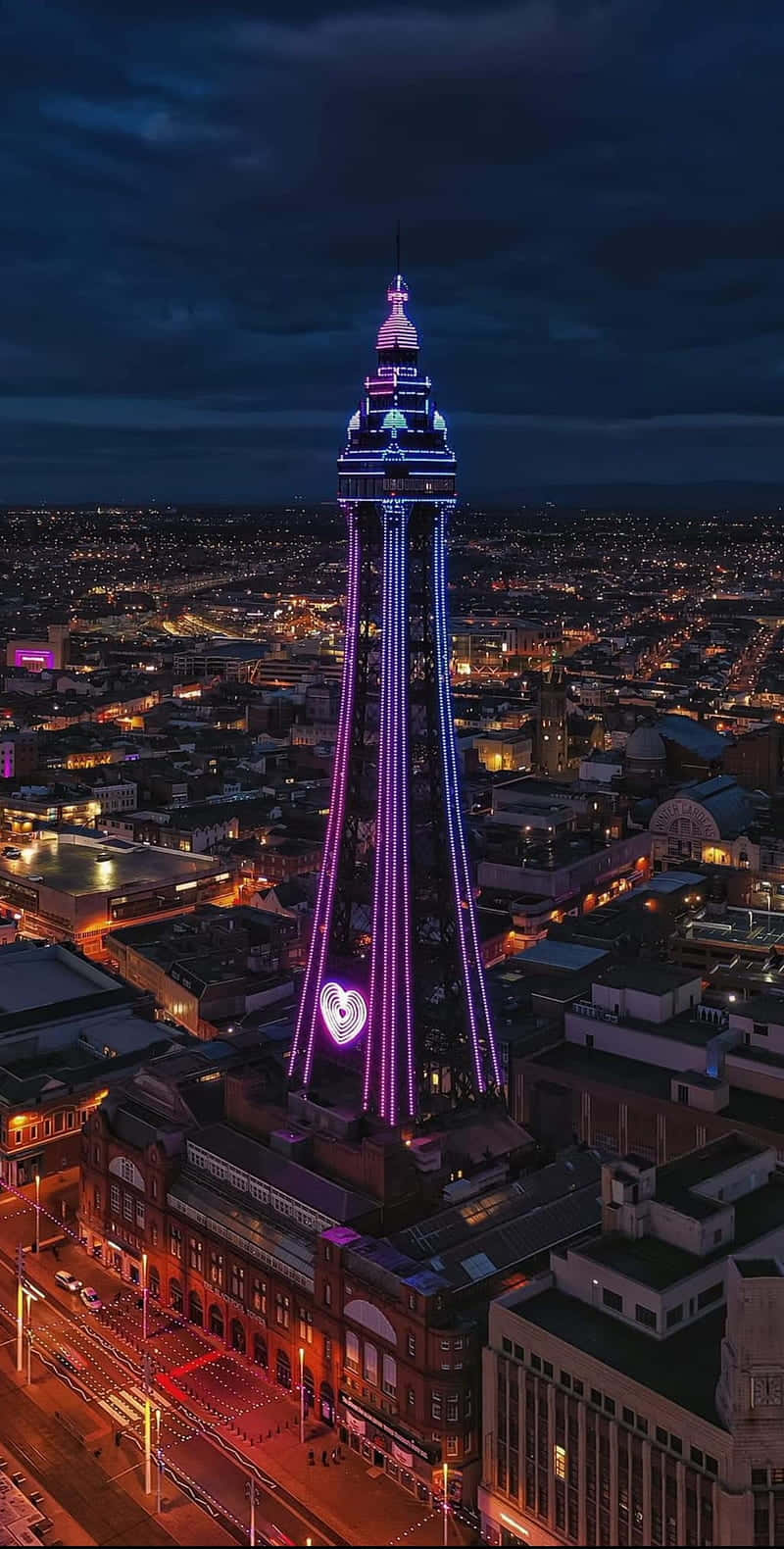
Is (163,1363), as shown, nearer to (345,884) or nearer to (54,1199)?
(54,1199)

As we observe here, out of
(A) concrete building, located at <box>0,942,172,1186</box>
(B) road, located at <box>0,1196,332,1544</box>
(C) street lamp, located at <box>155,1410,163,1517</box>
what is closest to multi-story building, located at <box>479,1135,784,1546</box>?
(B) road, located at <box>0,1196,332,1544</box>

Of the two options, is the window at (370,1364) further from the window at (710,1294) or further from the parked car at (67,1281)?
the parked car at (67,1281)

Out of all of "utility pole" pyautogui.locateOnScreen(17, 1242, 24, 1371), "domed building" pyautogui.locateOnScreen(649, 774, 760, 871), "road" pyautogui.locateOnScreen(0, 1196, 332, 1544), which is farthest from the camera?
"domed building" pyautogui.locateOnScreen(649, 774, 760, 871)

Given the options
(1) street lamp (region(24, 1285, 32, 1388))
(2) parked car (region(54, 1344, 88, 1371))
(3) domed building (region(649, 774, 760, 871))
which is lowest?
(2) parked car (region(54, 1344, 88, 1371))

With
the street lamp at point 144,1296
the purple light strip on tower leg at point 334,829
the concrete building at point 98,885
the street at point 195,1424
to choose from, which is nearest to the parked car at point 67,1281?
the street at point 195,1424

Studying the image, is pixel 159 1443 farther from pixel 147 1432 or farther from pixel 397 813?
pixel 397 813

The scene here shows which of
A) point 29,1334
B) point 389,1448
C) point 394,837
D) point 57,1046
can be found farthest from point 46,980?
point 389,1448

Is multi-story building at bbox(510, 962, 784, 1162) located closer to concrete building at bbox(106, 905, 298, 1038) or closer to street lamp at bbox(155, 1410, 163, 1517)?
concrete building at bbox(106, 905, 298, 1038)
